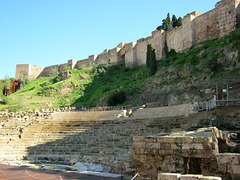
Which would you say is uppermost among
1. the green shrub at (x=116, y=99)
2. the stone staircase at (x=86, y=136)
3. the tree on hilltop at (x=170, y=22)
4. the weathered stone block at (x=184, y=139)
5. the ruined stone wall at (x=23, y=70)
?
the tree on hilltop at (x=170, y=22)

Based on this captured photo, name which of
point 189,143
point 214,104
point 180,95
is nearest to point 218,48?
point 180,95

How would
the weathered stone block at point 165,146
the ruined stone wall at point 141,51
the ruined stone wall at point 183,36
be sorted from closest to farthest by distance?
1. the weathered stone block at point 165,146
2. the ruined stone wall at point 183,36
3. the ruined stone wall at point 141,51

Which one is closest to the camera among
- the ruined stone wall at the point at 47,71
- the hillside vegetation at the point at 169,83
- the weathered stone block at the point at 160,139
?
the weathered stone block at the point at 160,139

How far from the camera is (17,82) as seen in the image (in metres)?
57.8

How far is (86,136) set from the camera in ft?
49.6

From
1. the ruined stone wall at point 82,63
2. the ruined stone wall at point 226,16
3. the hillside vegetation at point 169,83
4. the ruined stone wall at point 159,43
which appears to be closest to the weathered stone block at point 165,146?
the hillside vegetation at point 169,83

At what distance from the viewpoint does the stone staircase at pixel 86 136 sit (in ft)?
39.1

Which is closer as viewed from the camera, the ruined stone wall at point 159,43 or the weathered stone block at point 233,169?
the weathered stone block at point 233,169

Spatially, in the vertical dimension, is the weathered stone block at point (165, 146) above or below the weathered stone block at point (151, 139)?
below

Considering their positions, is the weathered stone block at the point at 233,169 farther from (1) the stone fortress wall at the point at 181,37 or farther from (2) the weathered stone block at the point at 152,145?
(1) the stone fortress wall at the point at 181,37

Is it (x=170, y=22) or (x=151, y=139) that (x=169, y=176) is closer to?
(x=151, y=139)

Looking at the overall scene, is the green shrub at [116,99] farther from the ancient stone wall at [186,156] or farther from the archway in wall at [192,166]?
the archway in wall at [192,166]

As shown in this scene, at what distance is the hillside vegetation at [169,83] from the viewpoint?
2197 centimetres

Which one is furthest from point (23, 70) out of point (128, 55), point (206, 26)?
point (206, 26)
